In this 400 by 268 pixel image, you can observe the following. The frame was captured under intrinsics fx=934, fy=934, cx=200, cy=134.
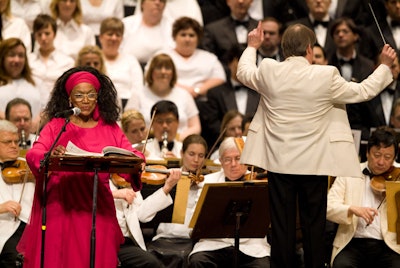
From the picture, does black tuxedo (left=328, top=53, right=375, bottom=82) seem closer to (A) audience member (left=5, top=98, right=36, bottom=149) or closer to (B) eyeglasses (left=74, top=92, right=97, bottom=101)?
(A) audience member (left=5, top=98, right=36, bottom=149)

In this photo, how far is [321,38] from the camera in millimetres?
10273

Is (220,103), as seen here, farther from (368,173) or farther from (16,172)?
(16,172)

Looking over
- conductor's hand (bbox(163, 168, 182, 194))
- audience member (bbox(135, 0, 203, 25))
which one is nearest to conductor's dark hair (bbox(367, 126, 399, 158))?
conductor's hand (bbox(163, 168, 182, 194))

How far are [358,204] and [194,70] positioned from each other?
3.41 meters

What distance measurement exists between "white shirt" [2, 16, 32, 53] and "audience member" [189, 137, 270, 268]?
3432mm

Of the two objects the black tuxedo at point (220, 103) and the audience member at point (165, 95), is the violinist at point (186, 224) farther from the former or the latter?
the black tuxedo at point (220, 103)

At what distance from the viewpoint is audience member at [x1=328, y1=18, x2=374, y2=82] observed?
9.76m

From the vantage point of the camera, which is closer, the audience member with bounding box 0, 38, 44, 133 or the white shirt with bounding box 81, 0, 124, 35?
the audience member with bounding box 0, 38, 44, 133

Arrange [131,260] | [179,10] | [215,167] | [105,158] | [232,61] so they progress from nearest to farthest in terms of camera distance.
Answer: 1. [105,158]
2. [131,260]
3. [215,167]
4. [232,61]
5. [179,10]

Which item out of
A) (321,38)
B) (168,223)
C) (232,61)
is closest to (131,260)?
(168,223)

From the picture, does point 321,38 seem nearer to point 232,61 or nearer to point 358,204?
point 232,61

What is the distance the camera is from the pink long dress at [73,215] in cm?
600

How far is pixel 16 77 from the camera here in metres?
9.18

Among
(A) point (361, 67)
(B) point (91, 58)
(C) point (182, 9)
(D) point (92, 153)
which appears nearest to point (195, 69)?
(C) point (182, 9)
